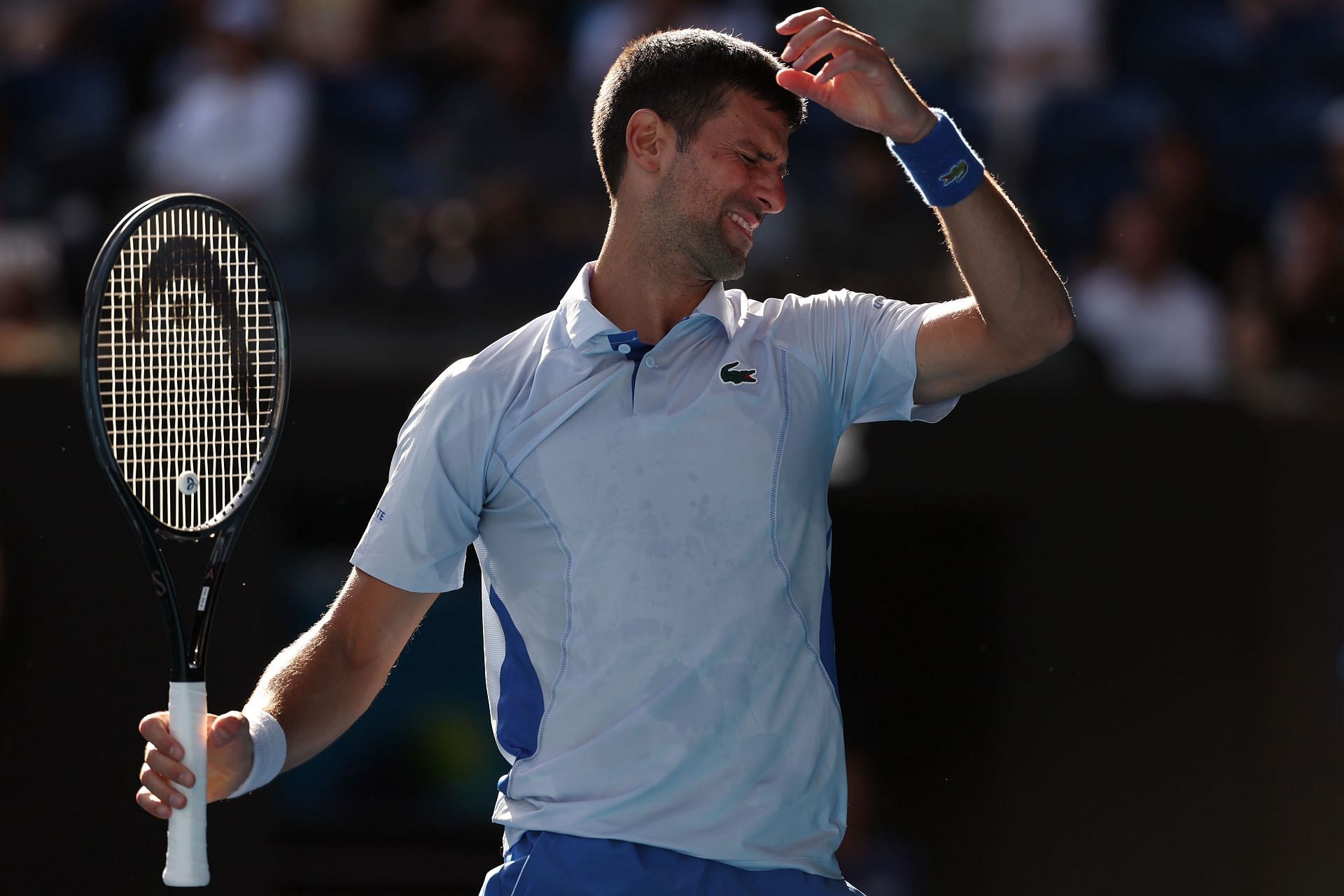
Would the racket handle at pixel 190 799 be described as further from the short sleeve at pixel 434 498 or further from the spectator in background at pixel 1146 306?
the spectator in background at pixel 1146 306

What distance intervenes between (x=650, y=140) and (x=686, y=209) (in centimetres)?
16

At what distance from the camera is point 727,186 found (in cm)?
324

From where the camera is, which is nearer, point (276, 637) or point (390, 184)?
point (276, 637)

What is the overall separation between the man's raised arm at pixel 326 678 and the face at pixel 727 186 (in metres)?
0.77

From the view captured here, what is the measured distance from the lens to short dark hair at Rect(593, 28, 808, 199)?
3.27 m

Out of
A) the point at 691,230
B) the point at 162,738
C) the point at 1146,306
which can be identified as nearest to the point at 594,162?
the point at 1146,306

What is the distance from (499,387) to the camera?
3.21 metres

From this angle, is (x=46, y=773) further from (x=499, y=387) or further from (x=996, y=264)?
(x=996, y=264)

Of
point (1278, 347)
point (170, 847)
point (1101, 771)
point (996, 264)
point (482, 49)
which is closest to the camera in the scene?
point (170, 847)

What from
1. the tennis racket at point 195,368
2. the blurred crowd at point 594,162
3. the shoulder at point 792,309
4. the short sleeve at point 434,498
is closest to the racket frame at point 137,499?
the tennis racket at point 195,368

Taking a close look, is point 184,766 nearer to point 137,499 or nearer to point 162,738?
point 162,738

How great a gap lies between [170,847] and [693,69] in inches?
61.4

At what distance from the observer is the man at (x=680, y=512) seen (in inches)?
119

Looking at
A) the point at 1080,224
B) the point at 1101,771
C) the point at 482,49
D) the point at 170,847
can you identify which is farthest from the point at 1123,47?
the point at 170,847
